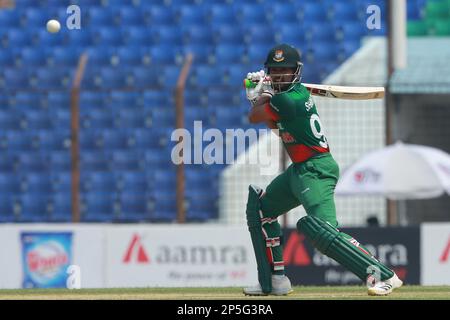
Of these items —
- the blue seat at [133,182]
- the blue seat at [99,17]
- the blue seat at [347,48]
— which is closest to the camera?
the blue seat at [133,182]

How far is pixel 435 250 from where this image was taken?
14648 millimetres

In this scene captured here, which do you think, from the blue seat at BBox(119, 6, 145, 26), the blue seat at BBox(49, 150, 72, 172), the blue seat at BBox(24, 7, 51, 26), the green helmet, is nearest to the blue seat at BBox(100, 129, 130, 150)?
the blue seat at BBox(49, 150, 72, 172)

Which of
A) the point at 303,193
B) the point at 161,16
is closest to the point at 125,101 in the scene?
the point at 161,16

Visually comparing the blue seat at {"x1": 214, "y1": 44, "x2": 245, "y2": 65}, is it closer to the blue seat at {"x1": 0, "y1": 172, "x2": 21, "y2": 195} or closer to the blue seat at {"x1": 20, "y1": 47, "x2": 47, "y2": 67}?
the blue seat at {"x1": 20, "y1": 47, "x2": 47, "y2": 67}

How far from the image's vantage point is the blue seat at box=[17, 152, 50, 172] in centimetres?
1892

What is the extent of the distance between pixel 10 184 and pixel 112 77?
8.49 feet

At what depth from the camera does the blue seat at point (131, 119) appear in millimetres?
18875

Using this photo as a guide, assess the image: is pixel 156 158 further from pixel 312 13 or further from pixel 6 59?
pixel 312 13

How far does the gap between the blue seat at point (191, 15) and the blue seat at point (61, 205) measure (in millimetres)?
3859

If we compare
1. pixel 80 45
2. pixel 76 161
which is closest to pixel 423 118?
pixel 76 161

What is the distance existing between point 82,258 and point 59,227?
47 cm

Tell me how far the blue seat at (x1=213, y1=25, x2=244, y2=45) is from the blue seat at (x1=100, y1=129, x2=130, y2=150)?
252 cm

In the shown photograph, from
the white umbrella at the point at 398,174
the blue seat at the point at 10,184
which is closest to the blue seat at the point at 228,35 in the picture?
the blue seat at the point at 10,184

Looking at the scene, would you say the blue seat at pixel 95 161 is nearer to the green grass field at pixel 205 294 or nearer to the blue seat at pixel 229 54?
the blue seat at pixel 229 54
